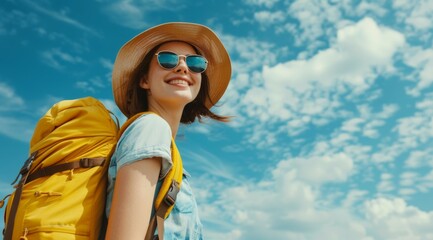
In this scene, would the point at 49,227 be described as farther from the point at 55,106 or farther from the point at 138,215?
the point at 55,106

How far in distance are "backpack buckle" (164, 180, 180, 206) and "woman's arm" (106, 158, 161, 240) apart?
158 mm

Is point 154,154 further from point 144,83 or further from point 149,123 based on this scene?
point 144,83

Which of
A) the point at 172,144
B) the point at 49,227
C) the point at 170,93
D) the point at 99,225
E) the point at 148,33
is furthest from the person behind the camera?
the point at 148,33

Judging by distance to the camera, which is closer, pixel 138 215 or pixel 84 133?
pixel 138 215

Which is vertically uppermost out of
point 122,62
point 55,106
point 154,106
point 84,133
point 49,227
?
point 122,62

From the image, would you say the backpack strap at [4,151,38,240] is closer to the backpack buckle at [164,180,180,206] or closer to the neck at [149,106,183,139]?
the backpack buckle at [164,180,180,206]

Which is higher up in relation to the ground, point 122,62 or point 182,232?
point 122,62

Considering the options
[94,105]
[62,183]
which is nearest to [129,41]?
[94,105]

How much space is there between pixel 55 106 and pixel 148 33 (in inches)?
54.3

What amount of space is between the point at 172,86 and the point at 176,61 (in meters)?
0.24

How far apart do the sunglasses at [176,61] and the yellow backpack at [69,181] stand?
32.8 inches

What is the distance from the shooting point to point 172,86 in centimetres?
428

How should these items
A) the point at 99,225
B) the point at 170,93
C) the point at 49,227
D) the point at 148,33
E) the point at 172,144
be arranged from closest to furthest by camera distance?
1. the point at 49,227
2. the point at 99,225
3. the point at 172,144
4. the point at 170,93
5. the point at 148,33

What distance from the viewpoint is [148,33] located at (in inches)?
186
